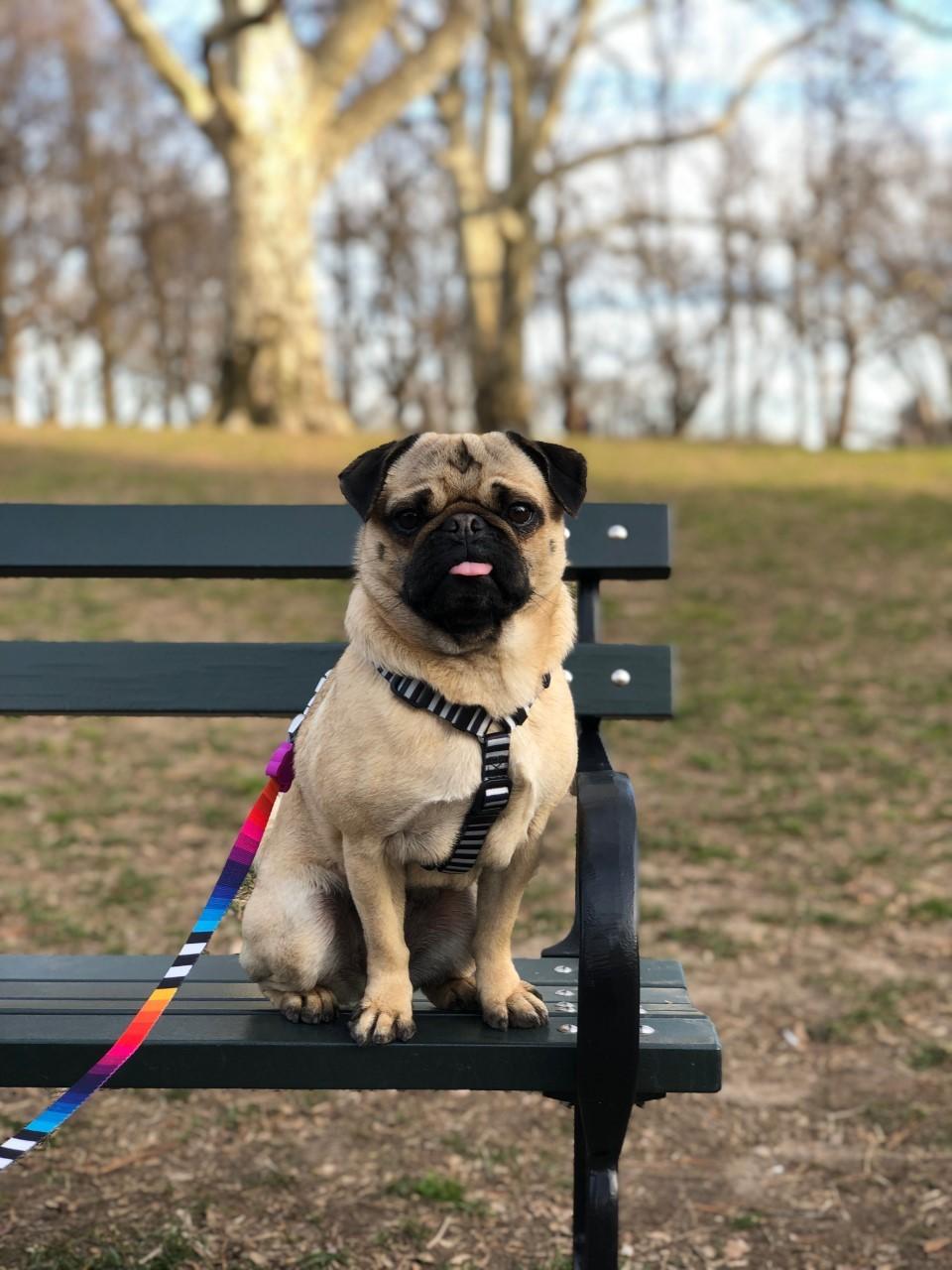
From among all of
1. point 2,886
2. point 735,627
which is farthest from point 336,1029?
point 735,627

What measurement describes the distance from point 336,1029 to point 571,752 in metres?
0.65

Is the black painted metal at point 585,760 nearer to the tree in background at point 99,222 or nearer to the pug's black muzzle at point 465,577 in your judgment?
the pug's black muzzle at point 465,577

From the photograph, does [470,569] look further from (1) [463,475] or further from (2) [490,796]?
(2) [490,796]

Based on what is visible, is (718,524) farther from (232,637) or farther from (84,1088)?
(84,1088)

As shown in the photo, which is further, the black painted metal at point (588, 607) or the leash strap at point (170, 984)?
the black painted metal at point (588, 607)

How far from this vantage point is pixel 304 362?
54.9ft

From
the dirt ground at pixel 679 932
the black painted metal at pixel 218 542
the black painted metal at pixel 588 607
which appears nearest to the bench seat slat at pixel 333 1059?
the dirt ground at pixel 679 932

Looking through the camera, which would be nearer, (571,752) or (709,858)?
(571,752)

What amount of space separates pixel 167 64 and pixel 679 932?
523 inches

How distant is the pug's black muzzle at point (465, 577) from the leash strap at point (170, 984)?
523mm

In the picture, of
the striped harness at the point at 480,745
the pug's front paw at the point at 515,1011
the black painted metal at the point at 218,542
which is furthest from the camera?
the black painted metal at the point at 218,542

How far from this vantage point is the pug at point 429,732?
2334mm

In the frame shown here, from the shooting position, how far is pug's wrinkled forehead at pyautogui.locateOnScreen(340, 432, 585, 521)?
7.84 feet

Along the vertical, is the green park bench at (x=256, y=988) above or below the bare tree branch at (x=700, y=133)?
below
